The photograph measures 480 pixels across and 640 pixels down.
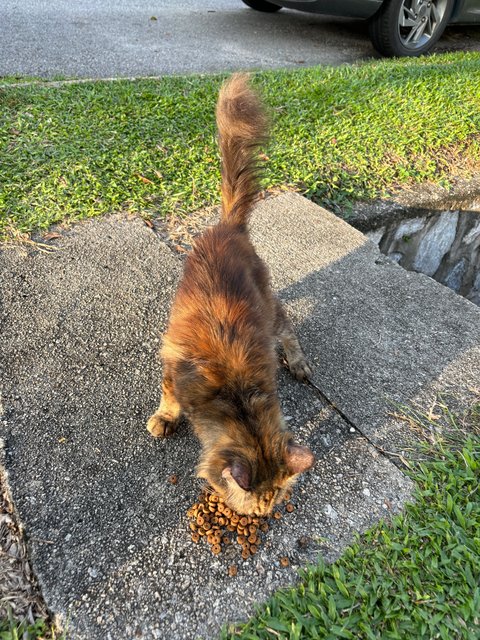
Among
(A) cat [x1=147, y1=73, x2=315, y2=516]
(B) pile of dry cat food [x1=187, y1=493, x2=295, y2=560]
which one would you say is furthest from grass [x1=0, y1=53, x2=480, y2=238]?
(B) pile of dry cat food [x1=187, y1=493, x2=295, y2=560]

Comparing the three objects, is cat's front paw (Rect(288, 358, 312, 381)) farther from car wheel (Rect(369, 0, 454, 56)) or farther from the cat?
car wheel (Rect(369, 0, 454, 56))

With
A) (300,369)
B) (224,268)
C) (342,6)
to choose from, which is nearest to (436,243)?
(300,369)

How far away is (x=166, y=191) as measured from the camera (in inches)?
181

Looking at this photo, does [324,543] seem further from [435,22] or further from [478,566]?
[435,22]

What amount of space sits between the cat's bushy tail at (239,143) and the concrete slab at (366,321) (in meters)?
0.75

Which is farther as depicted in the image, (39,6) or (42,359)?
(39,6)

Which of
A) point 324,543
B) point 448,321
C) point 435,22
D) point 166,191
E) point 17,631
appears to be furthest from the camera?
point 435,22

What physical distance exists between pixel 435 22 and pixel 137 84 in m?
5.11

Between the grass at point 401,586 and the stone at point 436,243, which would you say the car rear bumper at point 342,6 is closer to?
the stone at point 436,243

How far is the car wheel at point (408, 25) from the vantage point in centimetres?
771

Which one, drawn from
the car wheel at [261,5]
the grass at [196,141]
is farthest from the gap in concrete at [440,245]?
the car wheel at [261,5]

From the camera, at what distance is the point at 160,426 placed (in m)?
2.72

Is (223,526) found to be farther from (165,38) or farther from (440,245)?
(165,38)

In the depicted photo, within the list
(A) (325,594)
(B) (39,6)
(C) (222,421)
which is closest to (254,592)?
(A) (325,594)
